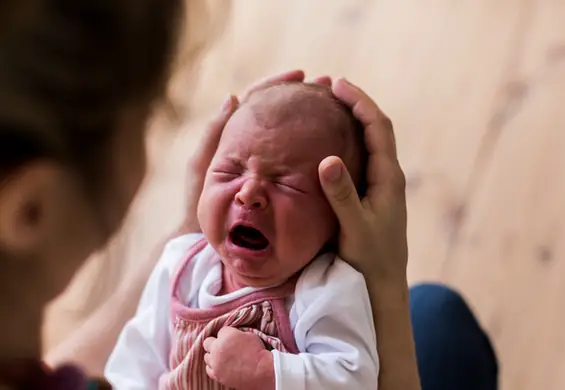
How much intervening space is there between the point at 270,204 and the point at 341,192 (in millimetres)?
73

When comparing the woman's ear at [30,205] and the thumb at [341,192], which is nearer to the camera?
the woman's ear at [30,205]

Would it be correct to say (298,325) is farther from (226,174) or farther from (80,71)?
(80,71)

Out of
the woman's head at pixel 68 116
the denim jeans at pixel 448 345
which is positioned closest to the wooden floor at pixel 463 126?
the denim jeans at pixel 448 345

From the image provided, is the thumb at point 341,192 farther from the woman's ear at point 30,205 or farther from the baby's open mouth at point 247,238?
the woman's ear at point 30,205

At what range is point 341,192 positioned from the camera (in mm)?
813

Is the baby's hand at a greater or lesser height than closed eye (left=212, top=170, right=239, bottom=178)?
lesser

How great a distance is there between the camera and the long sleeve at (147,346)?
892 mm

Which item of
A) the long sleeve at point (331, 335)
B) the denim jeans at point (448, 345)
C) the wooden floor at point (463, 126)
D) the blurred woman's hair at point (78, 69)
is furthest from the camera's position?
the wooden floor at point (463, 126)

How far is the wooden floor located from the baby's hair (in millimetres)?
593

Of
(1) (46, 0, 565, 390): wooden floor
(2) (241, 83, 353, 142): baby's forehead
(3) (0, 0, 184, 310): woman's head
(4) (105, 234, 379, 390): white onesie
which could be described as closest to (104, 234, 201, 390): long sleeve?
(4) (105, 234, 379, 390): white onesie

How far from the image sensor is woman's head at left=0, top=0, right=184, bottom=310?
45 centimetres

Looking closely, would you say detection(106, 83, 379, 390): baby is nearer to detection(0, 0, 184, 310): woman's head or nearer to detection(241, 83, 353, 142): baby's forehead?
detection(241, 83, 353, 142): baby's forehead

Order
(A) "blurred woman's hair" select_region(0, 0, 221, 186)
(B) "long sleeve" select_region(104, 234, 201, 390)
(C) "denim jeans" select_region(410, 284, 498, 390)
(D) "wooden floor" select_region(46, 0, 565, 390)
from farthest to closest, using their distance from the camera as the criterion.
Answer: (D) "wooden floor" select_region(46, 0, 565, 390) < (C) "denim jeans" select_region(410, 284, 498, 390) < (B) "long sleeve" select_region(104, 234, 201, 390) < (A) "blurred woman's hair" select_region(0, 0, 221, 186)

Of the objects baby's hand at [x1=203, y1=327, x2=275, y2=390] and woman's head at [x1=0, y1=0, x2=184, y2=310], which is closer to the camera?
Result: woman's head at [x1=0, y1=0, x2=184, y2=310]
